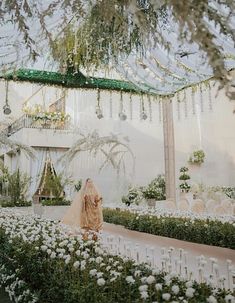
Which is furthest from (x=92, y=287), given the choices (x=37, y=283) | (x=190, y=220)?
(x=190, y=220)

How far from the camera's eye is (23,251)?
13.2 feet

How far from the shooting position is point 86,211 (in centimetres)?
762

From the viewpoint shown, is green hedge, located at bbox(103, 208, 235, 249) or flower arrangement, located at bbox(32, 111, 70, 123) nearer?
green hedge, located at bbox(103, 208, 235, 249)

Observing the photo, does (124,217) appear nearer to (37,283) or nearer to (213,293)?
(37,283)

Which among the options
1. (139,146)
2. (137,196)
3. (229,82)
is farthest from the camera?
(139,146)

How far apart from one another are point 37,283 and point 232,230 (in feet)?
12.3

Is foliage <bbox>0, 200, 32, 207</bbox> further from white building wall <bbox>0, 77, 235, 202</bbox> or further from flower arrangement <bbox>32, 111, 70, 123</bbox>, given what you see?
flower arrangement <bbox>32, 111, 70, 123</bbox>

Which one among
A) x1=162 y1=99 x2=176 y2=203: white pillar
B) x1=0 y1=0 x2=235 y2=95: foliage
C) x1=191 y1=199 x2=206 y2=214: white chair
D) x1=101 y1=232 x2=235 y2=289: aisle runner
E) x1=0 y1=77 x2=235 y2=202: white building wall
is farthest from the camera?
x1=0 y1=77 x2=235 y2=202: white building wall

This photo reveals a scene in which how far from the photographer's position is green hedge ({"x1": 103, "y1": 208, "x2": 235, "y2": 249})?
6.53 metres

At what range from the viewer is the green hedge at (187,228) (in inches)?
257

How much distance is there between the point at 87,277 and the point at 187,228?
474 cm

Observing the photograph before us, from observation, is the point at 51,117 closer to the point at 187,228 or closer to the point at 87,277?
the point at 187,228

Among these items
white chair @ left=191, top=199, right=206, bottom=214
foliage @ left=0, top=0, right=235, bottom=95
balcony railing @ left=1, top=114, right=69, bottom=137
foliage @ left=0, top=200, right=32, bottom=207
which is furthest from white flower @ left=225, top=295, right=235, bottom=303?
balcony railing @ left=1, top=114, right=69, bottom=137

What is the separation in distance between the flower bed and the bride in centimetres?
272
